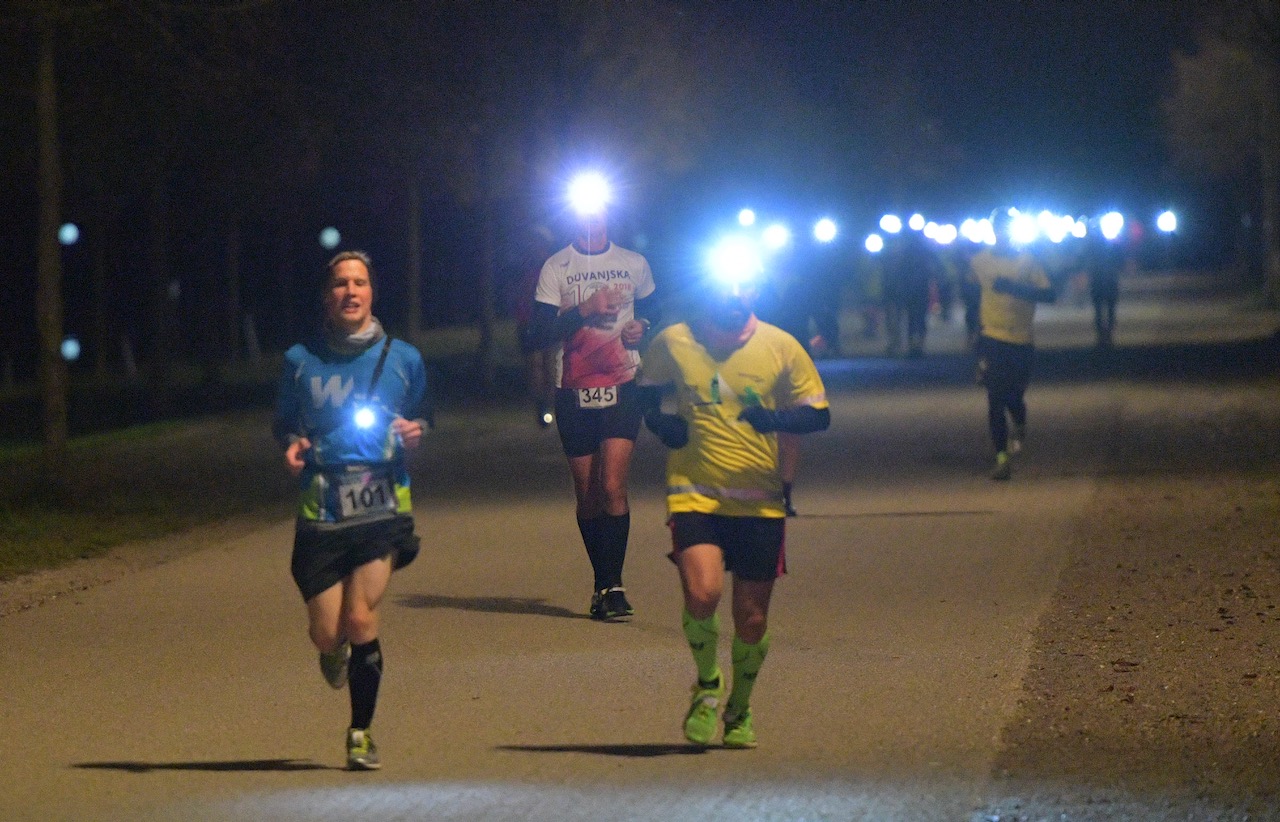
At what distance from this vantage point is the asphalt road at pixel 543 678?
6492 mm

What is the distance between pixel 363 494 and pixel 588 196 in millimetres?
3626

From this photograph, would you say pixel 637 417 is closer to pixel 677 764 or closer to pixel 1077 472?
pixel 677 764

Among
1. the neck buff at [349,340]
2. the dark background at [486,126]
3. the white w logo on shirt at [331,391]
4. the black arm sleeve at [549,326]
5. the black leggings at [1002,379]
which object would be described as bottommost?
the black leggings at [1002,379]

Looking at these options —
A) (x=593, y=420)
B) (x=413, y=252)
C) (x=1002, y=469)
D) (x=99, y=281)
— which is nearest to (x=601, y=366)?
(x=593, y=420)

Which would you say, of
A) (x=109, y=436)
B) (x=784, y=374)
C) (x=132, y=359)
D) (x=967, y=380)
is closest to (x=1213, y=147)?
(x=132, y=359)

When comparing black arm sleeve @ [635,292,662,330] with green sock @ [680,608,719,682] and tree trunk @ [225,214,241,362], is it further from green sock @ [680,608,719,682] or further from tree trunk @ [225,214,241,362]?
tree trunk @ [225,214,241,362]

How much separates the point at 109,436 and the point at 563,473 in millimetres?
7469

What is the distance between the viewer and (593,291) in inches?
392

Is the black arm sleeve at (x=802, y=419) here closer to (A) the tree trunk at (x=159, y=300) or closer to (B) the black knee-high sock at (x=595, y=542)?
(B) the black knee-high sock at (x=595, y=542)

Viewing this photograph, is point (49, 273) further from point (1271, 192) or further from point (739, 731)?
point (1271, 192)

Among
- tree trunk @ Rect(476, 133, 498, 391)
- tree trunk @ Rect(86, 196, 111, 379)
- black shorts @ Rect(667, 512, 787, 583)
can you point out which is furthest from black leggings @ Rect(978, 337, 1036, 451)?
tree trunk @ Rect(86, 196, 111, 379)

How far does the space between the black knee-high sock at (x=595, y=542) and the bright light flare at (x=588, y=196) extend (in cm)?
149

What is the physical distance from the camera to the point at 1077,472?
54.6 feet

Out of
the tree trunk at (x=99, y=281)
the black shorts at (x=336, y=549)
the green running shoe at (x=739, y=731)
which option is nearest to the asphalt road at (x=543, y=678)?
the green running shoe at (x=739, y=731)
